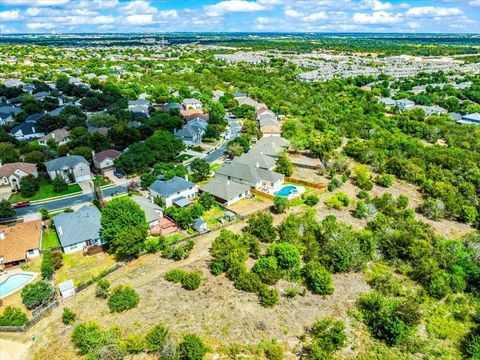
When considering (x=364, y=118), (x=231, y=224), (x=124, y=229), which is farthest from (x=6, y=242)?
(x=364, y=118)

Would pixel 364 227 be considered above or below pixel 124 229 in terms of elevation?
below

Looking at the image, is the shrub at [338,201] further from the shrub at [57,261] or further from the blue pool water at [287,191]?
the shrub at [57,261]

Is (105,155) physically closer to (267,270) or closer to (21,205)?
(21,205)

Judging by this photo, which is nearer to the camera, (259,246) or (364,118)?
(259,246)

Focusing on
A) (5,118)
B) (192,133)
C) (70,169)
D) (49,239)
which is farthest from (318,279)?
(5,118)

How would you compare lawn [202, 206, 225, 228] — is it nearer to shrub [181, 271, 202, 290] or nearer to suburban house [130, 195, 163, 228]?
suburban house [130, 195, 163, 228]

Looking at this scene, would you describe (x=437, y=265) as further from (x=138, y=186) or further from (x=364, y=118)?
(x=364, y=118)

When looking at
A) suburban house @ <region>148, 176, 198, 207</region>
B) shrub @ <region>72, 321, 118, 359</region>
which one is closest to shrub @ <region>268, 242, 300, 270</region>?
shrub @ <region>72, 321, 118, 359</region>
